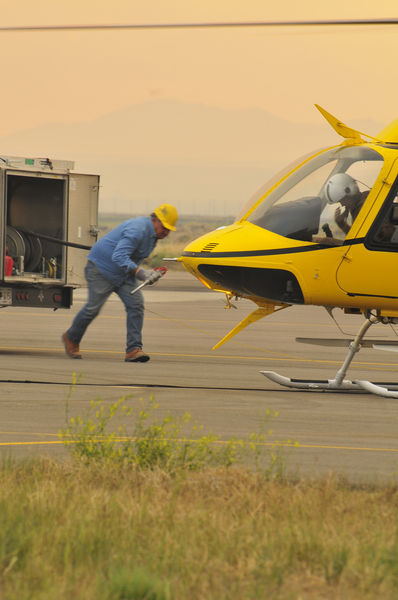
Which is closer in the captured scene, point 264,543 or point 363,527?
point 264,543

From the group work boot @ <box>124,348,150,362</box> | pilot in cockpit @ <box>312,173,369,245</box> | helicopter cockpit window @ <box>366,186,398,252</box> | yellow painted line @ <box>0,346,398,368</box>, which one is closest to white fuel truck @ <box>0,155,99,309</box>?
yellow painted line @ <box>0,346,398,368</box>

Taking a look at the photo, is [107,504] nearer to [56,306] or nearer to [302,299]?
[302,299]

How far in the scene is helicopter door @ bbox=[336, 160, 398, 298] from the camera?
11.4 m

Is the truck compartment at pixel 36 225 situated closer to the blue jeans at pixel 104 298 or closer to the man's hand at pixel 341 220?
the blue jeans at pixel 104 298

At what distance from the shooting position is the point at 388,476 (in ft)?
25.6

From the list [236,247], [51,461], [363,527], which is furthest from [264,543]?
[236,247]

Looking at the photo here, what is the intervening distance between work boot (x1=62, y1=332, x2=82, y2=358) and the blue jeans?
0.38 meters

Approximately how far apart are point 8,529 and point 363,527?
1999 millimetres

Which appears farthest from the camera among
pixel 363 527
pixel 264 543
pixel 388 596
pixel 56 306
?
pixel 56 306

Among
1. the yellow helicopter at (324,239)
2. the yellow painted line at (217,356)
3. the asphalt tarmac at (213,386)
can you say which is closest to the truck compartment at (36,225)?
the yellow painted line at (217,356)

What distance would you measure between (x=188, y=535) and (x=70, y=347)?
893 centimetres

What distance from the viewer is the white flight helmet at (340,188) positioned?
11.4 metres

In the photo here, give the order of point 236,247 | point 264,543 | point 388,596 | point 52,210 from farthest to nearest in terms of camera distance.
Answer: point 52,210 < point 236,247 < point 264,543 < point 388,596

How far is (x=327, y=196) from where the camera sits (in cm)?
1141
